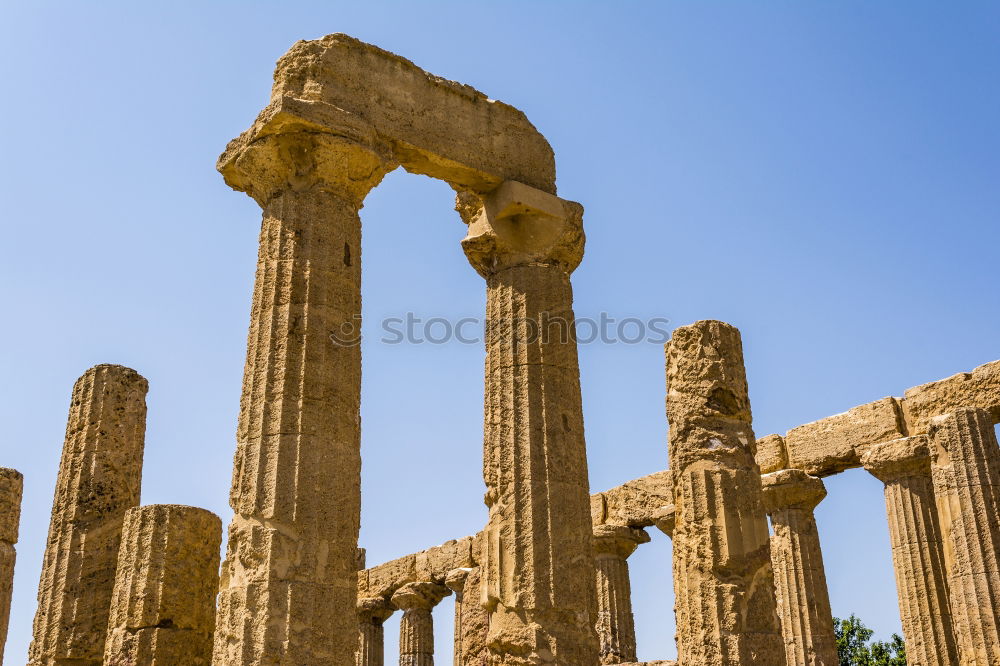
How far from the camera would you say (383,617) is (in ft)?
91.2

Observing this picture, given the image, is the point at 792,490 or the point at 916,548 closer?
the point at 916,548

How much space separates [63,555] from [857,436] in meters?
13.8

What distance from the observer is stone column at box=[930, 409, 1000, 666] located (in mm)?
18359

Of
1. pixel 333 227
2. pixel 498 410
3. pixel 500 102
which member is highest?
pixel 500 102

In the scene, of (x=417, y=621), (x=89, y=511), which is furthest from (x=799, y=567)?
(x=89, y=511)

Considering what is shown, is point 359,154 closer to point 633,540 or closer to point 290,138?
point 290,138

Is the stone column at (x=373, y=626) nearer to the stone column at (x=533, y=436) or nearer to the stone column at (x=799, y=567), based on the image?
the stone column at (x=799, y=567)

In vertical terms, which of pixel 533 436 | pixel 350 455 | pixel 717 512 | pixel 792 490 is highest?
pixel 792 490

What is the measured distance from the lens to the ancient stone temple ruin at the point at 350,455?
11562 mm

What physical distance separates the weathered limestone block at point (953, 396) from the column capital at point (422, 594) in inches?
424

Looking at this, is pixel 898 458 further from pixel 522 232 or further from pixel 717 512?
→ pixel 522 232

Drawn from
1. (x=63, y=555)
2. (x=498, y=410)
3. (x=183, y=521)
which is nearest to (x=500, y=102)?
(x=498, y=410)

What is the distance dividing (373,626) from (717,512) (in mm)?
16350

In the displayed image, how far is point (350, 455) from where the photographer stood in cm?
1209
